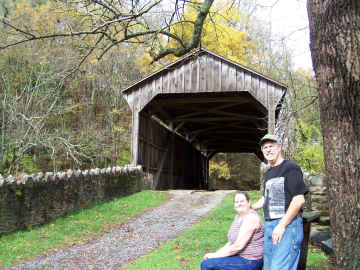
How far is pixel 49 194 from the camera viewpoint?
853cm

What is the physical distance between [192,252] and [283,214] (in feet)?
9.88

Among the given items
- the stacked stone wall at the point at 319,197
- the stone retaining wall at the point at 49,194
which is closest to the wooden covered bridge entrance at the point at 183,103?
the stone retaining wall at the point at 49,194

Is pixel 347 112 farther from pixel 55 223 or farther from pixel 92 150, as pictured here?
pixel 92 150

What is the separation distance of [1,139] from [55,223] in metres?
7.11

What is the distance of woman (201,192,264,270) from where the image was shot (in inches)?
129

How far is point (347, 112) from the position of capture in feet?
10.2

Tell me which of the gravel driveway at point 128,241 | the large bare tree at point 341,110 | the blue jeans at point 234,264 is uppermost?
the large bare tree at point 341,110

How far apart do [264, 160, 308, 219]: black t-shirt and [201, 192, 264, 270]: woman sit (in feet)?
0.74

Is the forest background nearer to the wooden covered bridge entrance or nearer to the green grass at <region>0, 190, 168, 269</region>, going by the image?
the wooden covered bridge entrance

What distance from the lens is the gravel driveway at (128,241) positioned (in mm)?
5831

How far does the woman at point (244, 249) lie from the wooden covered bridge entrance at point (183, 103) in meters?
6.11

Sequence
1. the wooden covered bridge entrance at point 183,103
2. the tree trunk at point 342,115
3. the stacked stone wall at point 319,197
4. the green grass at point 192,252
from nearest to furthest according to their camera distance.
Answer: the tree trunk at point 342,115 < the green grass at point 192,252 < the stacked stone wall at point 319,197 < the wooden covered bridge entrance at point 183,103

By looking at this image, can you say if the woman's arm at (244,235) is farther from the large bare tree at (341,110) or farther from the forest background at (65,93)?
the forest background at (65,93)

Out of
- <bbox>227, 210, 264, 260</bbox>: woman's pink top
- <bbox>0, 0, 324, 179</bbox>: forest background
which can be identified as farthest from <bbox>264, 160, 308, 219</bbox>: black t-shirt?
<bbox>0, 0, 324, 179</bbox>: forest background
